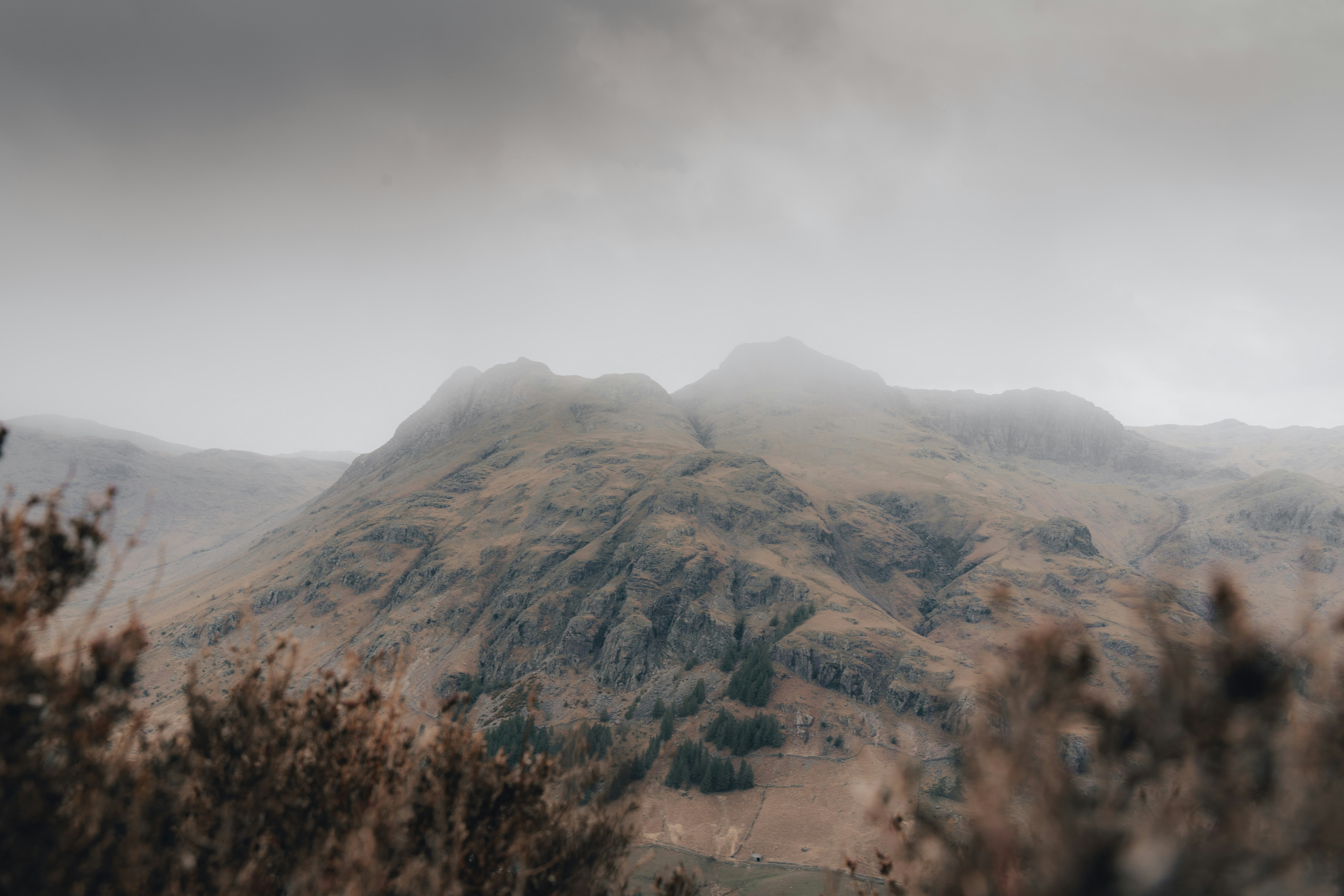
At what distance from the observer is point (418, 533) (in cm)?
18325

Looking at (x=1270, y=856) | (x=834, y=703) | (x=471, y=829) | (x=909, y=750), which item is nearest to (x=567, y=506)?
(x=834, y=703)

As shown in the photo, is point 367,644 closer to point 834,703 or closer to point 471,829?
point 834,703

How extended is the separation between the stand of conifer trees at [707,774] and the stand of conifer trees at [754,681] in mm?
13824

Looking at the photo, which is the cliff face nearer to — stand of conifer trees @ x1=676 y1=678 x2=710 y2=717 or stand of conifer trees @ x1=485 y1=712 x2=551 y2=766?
stand of conifer trees @ x1=676 y1=678 x2=710 y2=717

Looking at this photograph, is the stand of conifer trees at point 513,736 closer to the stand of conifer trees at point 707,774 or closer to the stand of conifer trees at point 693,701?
the stand of conifer trees at point 707,774

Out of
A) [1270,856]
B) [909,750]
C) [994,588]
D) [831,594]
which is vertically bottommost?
[909,750]

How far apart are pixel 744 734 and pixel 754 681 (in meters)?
12.7

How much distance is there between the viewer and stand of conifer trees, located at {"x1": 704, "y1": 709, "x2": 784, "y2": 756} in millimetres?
108875

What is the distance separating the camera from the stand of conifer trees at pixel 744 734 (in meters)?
109

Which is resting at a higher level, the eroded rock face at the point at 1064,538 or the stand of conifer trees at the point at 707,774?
the eroded rock face at the point at 1064,538

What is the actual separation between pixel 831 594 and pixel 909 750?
4481cm

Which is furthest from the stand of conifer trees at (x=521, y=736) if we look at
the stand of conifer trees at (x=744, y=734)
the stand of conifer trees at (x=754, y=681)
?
the stand of conifer trees at (x=754, y=681)

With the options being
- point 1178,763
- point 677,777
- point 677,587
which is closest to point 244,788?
point 1178,763

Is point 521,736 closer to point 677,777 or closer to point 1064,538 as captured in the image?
point 677,777
